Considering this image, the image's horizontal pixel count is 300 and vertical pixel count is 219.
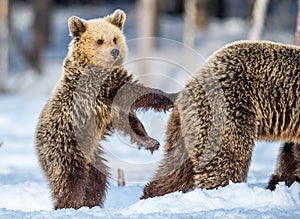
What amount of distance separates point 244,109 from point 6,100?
14616 mm

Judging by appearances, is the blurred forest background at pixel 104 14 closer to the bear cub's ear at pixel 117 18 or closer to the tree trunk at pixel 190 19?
the tree trunk at pixel 190 19

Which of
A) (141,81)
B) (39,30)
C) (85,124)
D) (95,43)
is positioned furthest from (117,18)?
(39,30)

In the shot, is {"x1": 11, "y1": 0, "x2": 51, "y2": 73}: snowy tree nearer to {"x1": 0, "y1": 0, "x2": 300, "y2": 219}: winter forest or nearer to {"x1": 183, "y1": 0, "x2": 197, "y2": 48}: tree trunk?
{"x1": 0, "y1": 0, "x2": 300, "y2": 219}: winter forest

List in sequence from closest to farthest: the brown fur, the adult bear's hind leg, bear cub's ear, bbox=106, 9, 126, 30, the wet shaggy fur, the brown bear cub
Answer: the wet shaggy fur → the brown bear cub → the adult bear's hind leg → the brown fur → bear cub's ear, bbox=106, 9, 126, 30

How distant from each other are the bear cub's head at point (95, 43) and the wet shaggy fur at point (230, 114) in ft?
3.09

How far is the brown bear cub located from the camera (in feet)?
20.5

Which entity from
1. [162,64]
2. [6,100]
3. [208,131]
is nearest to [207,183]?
[208,131]

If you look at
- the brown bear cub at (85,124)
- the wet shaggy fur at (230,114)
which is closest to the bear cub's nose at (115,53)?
the brown bear cub at (85,124)

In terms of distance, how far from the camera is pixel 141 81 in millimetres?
20094

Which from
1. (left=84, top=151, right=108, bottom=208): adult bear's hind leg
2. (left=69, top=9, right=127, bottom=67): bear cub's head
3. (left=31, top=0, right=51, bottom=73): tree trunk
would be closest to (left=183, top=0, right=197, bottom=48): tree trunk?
(left=31, top=0, right=51, bottom=73): tree trunk

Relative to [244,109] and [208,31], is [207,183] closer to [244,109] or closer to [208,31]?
[244,109]

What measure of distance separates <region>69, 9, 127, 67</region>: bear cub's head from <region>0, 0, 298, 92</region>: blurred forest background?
9.11 meters

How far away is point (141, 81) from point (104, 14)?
11.9 metres

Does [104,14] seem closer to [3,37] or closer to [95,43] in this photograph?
[3,37]
